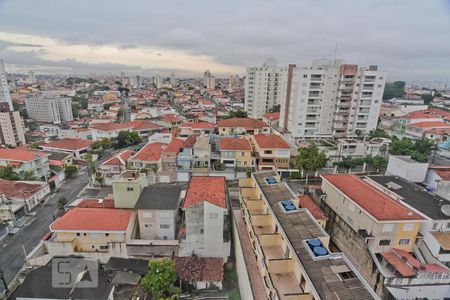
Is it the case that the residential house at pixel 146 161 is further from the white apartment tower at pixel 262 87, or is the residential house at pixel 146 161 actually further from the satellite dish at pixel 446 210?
the white apartment tower at pixel 262 87

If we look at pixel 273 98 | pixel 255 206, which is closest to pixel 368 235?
pixel 255 206

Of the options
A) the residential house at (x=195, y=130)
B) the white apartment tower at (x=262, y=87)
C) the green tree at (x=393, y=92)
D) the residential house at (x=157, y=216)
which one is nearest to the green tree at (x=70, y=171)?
the residential house at (x=195, y=130)

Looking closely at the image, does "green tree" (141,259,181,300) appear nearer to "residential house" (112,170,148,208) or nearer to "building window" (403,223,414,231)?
"residential house" (112,170,148,208)

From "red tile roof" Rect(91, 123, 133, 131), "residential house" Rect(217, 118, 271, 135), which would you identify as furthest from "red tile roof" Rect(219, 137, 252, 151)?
"red tile roof" Rect(91, 123, 133, 131)

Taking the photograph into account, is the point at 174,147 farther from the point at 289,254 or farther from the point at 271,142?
the point at 289,254

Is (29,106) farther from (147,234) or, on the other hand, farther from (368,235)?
(368,235)

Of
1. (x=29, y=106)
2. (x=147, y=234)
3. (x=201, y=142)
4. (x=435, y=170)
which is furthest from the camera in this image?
(x=29, y=106)

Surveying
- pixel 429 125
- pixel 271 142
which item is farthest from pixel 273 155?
pixel 429 125
